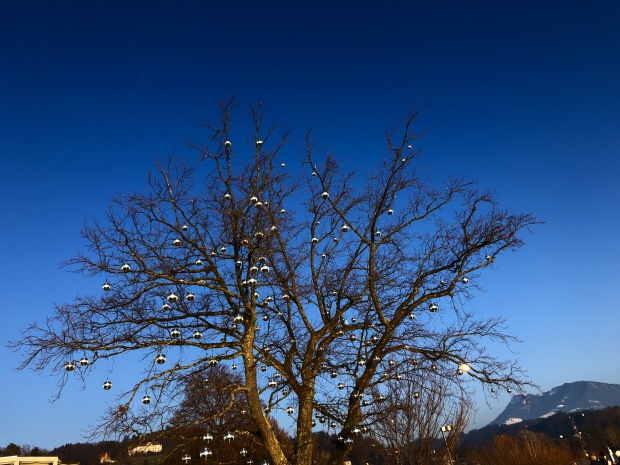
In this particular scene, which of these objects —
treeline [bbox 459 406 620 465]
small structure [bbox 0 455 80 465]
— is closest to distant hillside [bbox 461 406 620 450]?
treeline [bbox 459 406 620 465]

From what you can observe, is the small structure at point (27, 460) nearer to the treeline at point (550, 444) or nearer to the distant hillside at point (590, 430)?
the treeline at point (550, 444)

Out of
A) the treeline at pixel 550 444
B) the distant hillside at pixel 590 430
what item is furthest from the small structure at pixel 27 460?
the distant hillside at pixel 590 430

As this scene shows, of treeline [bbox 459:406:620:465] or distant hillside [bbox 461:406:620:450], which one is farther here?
distant hillside [bbox 461:406:620:450]

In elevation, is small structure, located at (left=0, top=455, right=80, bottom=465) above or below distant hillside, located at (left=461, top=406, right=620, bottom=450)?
above

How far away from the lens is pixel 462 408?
14.4 meters

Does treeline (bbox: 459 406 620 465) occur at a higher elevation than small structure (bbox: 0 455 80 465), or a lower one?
lower

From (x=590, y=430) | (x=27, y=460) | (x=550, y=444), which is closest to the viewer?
(x=27, y=460)

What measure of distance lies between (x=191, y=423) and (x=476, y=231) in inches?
306

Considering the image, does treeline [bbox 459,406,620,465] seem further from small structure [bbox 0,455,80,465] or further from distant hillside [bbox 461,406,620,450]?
small structure [bbox 0,455,80,465]

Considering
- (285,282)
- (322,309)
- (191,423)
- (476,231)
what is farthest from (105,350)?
(476,231)

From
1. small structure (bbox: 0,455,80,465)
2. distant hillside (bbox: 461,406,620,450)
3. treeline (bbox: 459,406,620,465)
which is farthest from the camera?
distant hillside (bbox: 461,406,620,450)

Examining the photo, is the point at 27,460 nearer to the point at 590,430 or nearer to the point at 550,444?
the point at 550,444

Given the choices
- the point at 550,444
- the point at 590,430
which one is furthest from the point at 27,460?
the point at 590,430

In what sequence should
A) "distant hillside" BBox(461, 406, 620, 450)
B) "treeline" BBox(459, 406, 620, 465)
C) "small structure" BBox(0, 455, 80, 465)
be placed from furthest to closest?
1. "distant hillside" BBox(461, 406, 620, 450)
2. "treeline" BBox(459, 406, 620, 465)
3. "small structure" BBox(0, 455, 80, 465)
